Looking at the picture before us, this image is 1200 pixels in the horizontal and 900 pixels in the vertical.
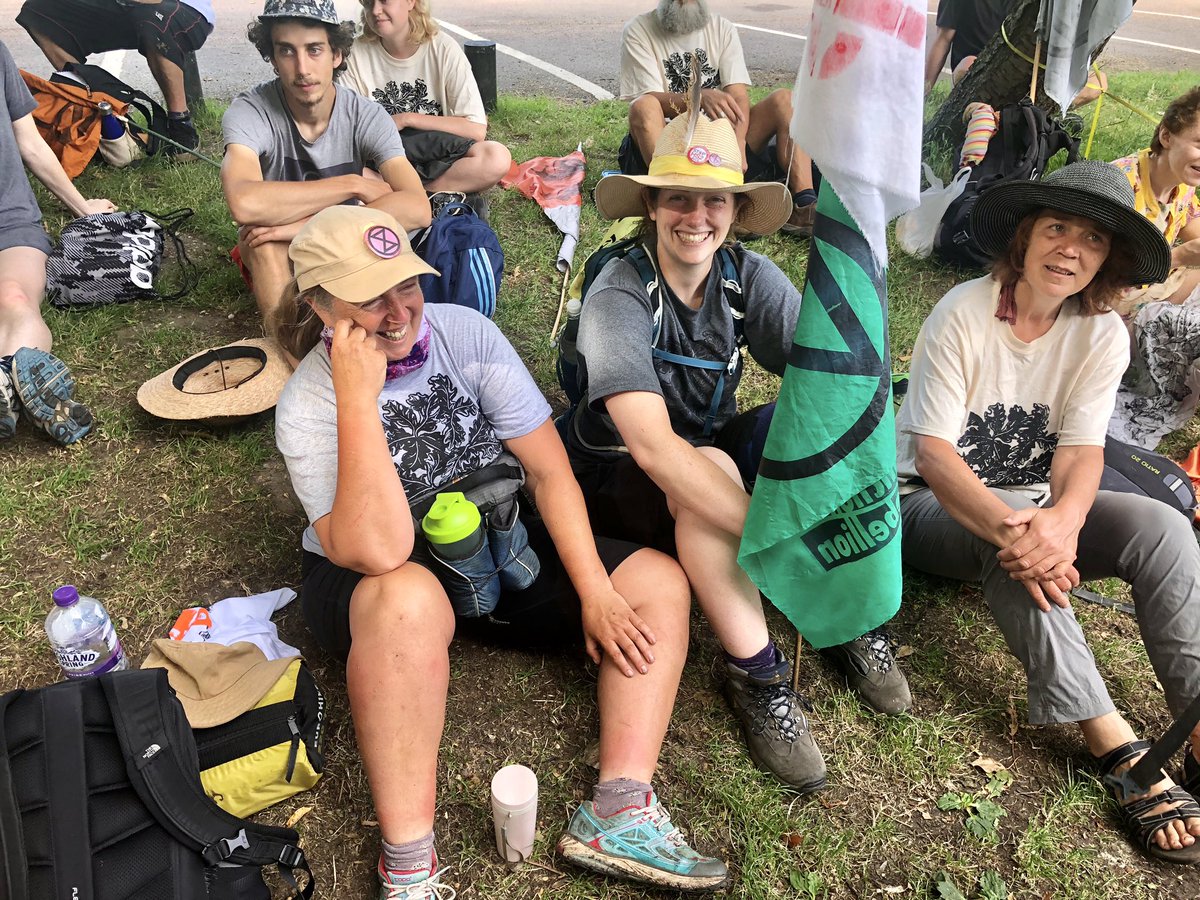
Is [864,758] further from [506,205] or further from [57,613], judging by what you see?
[506,205]

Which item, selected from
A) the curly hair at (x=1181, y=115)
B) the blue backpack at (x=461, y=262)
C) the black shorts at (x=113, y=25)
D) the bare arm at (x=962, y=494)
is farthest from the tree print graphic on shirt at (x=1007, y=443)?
the black shorts at (x=113, y=25)

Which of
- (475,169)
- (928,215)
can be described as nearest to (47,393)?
(475,169)

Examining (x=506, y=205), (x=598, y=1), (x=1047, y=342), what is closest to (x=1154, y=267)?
(x=1047, y=342)

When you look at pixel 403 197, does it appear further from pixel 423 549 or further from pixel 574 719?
pixel 574 719

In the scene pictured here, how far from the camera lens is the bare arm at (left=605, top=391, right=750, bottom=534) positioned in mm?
2322

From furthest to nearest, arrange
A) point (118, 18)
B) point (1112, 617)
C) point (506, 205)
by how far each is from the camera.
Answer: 1. point (118, 18)
2. point (506, 205)
3. point (1112, 617)

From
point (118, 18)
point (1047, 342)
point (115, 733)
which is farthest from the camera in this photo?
point (118, 18)

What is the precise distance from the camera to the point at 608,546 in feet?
8.09

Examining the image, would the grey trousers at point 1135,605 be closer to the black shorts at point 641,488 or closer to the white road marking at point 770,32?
the black shorts at point 641,488

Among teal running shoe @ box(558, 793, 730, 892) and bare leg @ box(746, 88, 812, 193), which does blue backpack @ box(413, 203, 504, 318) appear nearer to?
teal running shoe @ box(558, 793, 730, 892)

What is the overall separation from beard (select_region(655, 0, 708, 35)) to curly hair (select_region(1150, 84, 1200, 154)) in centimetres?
279

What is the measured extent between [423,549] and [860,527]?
1095 millimetres

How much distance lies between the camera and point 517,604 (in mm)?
2447

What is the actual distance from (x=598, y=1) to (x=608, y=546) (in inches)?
516
